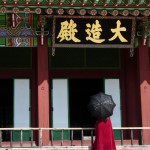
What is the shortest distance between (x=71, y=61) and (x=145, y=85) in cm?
304

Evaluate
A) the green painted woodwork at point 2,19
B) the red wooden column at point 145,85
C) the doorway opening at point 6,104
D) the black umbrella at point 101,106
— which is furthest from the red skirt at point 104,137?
the green painted woodwork at point 2,19

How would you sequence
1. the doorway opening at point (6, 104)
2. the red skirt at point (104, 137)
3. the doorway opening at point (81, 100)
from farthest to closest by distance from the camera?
the doorway opening at point (81, 100) → the doorway opening at point (6, 104) → the red skirt at point (104, 137)

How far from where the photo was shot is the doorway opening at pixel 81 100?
1555 centimetres

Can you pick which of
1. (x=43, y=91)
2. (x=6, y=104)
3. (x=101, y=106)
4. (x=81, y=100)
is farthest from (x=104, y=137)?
(x=6, y=104)

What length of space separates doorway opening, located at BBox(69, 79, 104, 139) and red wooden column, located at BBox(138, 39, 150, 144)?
213cm

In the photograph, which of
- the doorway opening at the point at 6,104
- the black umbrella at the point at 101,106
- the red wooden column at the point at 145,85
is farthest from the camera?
the doorway opening at the point at 6,104

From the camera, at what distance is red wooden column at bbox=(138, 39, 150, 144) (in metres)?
13.9

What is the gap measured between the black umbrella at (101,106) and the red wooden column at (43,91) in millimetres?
1854

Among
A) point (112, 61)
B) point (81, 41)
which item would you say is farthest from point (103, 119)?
point (112, 61)

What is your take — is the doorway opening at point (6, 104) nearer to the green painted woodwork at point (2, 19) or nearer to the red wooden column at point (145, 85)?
the green painted woodwork at point (2, 19)

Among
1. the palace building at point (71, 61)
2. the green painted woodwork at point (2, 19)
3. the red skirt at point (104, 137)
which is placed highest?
the green painted woodwork at point (2, 19)

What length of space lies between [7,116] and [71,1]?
4823 mm

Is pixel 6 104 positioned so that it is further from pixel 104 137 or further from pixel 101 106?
pixel 104 137

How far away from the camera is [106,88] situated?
52.0 ft
